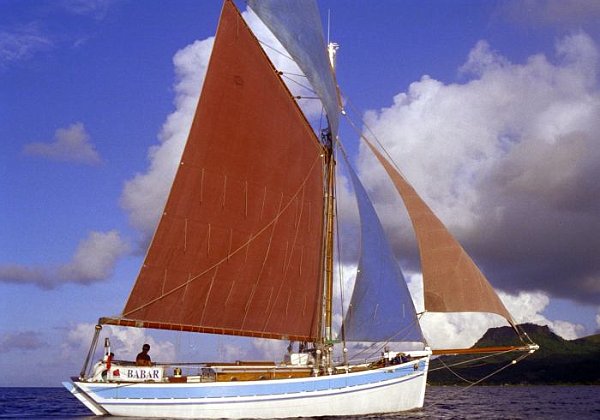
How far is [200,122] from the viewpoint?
3922 centimetres

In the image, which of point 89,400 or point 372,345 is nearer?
point 89,400

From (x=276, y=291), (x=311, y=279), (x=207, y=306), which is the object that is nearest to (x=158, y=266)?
(x=207, y=306)

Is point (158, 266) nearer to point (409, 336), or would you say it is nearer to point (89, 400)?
point (89, 400)

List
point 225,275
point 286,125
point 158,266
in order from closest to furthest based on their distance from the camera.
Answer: point 158,266 → point 225,275 → point 286,125

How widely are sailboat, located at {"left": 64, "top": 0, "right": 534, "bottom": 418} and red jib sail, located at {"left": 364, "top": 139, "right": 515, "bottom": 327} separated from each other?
3.2 inches

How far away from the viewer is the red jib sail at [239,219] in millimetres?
38281

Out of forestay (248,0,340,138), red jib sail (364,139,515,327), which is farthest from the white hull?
forestay (248,0,340,138)

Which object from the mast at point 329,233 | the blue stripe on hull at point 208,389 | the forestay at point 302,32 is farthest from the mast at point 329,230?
A: the blue stripe on hull at point 208,389

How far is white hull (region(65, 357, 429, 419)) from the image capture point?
126 feet

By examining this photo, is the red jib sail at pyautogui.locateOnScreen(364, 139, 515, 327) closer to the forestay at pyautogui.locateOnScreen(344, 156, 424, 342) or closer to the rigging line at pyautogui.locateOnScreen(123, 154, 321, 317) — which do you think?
the forestay at pyautogui.locateOnScreen(344, 156, 424, 342)

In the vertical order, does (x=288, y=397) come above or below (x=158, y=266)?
below

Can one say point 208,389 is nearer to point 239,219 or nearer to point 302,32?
point 239,219

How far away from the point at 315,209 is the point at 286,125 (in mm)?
5615

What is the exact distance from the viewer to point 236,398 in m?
38.8
